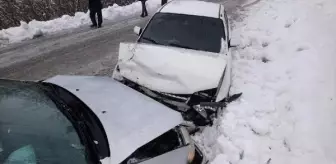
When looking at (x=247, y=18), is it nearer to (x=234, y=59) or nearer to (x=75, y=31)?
(x=234, y=59)

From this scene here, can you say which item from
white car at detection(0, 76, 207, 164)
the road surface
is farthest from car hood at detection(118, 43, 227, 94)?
the road surface

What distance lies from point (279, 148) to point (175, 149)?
2096 mm

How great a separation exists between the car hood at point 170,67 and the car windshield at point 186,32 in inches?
13.0

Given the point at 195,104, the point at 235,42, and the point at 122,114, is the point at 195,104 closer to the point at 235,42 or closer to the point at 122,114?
the point at 122,114

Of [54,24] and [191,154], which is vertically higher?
[191,154]

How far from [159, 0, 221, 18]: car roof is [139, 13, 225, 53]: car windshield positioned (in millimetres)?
152

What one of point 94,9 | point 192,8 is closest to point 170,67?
point 192,8

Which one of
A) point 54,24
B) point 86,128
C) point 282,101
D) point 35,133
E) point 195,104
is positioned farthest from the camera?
point 54,24

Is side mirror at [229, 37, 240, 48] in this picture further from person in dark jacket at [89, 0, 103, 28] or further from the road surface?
person in dark jacket at [89, 0, 103, 28]

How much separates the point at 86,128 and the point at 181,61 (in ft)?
8.05

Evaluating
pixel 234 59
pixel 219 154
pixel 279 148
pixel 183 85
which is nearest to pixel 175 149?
pixel 219 154

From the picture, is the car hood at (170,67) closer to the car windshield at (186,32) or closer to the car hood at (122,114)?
the car windshield at (186,32)

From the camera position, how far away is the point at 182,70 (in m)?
5.01

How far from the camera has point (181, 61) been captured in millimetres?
5188
